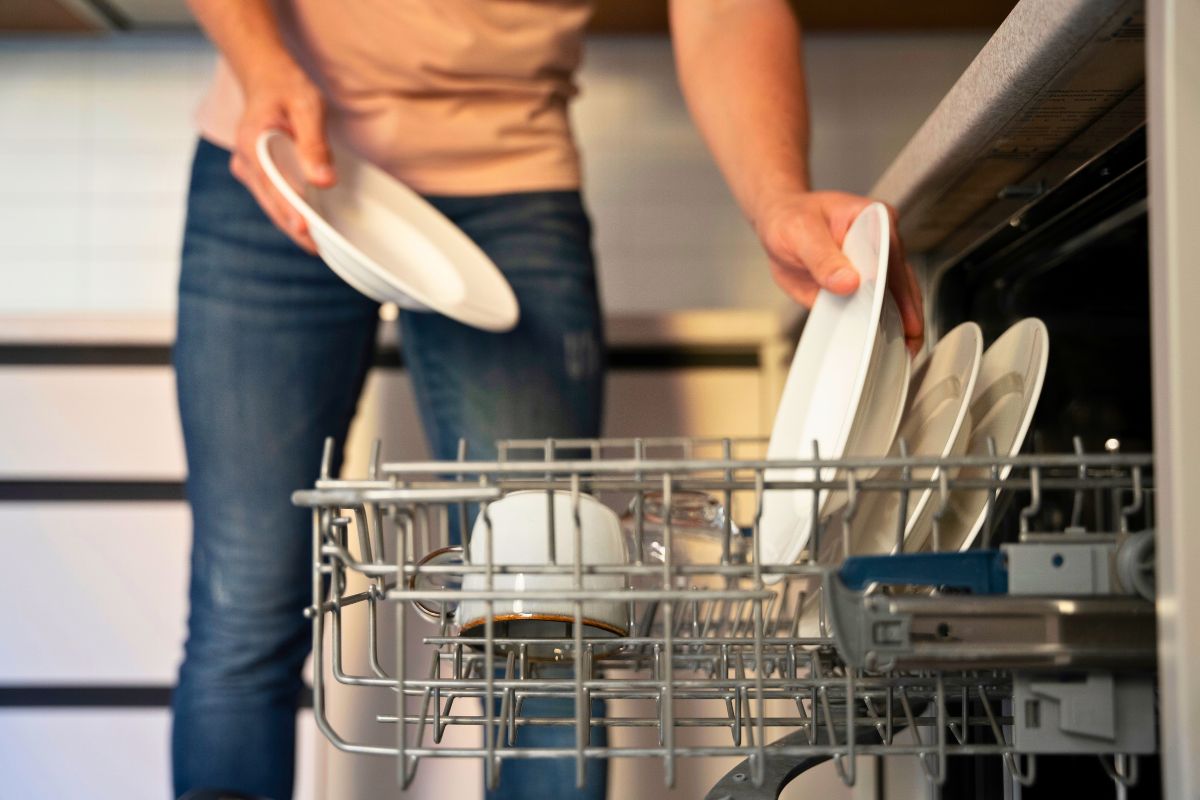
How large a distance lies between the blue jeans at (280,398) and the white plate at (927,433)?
14.9 inches

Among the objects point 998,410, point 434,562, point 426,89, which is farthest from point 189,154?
point 998,410

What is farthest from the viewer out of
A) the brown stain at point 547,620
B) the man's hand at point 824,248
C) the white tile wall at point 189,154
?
the white tile wall at point 189,154

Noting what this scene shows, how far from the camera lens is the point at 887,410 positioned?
1.95 ft

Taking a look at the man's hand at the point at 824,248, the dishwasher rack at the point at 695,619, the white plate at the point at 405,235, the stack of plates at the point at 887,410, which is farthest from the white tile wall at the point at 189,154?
the dishwasher rack at the point at 695,619

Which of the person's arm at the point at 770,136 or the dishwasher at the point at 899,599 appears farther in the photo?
the person's arm at the point at 770,136

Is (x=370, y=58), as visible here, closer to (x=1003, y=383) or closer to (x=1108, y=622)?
(x=1003, y=383)

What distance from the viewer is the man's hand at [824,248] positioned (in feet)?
2.02

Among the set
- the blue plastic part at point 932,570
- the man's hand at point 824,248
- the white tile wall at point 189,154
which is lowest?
the blue plastic part at point 932,570

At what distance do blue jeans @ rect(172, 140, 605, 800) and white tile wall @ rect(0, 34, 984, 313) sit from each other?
1.25m

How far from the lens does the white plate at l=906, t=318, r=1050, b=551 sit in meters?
0.55

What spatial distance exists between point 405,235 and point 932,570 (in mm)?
677

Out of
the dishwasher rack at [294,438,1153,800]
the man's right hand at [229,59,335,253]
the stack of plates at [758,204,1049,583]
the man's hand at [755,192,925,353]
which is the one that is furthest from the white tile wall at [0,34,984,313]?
the dishwasher rack at [294,438,1153,800]

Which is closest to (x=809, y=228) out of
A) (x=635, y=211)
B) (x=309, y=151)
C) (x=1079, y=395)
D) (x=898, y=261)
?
(x=898, y=261)

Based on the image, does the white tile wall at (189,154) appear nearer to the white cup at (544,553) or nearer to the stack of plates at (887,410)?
the stack of plates at (887,410)
